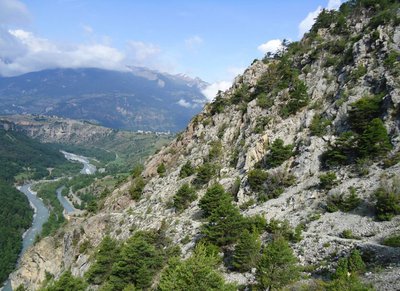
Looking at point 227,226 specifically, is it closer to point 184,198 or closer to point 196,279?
point 196,279

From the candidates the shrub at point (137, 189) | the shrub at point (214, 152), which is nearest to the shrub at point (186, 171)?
the shrub at point (214, 152)

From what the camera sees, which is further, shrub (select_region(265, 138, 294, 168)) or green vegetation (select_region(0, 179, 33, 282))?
green vegetation (select_region(0, 179, 33, 282))

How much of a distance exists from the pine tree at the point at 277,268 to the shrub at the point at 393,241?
755 cm

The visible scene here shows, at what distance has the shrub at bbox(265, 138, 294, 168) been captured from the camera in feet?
169

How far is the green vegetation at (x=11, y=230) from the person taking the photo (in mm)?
128500

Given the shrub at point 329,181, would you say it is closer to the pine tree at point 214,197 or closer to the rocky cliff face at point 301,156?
the rocky cliff face at point 301,156

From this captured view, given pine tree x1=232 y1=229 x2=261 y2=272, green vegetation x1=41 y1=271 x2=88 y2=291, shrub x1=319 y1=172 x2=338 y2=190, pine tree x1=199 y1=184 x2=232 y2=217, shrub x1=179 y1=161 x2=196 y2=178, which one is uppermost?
shrub x1=179 y1=161 x2=196 y2=178

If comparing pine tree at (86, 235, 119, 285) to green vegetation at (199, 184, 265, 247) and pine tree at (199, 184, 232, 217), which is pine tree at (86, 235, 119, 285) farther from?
green vegetation at (199, 184, 265, 247)

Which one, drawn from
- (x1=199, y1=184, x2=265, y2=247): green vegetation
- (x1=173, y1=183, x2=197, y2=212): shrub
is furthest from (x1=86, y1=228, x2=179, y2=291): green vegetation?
(x1=173, y1=183, x2=197, y2=212): shrub

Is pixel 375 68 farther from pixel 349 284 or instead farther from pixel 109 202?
pixel 109 202

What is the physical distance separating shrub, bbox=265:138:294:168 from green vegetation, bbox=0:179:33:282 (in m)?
105

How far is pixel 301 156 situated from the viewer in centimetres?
4944

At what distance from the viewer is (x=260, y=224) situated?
133 ft

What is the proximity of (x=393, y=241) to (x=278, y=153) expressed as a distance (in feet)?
77.1
